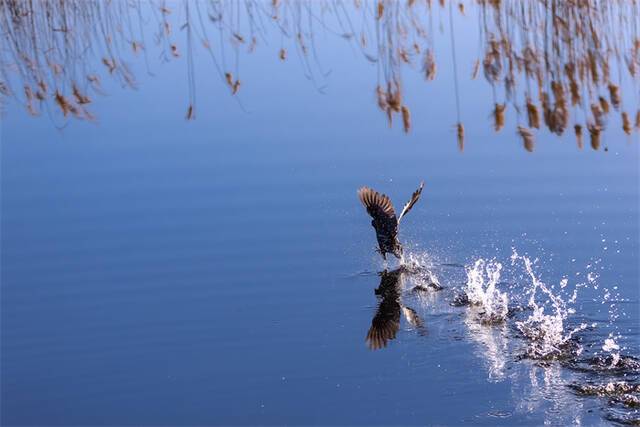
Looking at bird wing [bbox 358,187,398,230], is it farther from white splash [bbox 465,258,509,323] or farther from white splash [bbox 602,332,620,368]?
white splash [bbox 602,332,620,368]

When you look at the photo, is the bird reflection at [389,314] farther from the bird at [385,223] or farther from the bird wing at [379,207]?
the bird wing at [379,207]

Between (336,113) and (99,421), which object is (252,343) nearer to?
(99,421)

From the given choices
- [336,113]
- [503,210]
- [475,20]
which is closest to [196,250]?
[503,210]

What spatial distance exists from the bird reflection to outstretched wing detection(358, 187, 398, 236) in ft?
0.96

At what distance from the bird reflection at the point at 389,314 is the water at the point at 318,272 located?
28mm

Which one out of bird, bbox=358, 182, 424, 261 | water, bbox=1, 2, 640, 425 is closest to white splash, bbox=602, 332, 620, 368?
water, bbox=1, 2, 640, 425

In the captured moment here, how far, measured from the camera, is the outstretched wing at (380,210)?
26.8 feet

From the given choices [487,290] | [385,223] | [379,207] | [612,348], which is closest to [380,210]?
[379,207]

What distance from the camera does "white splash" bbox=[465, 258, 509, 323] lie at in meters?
7.19

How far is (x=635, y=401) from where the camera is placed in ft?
19.0

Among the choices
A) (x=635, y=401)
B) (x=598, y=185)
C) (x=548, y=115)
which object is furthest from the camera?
(x=598, y=185)

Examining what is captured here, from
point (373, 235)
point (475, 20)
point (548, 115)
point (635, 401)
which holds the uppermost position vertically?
point (475, 20)

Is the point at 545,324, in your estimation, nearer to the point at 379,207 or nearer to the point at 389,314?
the point at 389,314

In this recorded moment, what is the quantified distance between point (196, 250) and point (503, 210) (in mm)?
2155
